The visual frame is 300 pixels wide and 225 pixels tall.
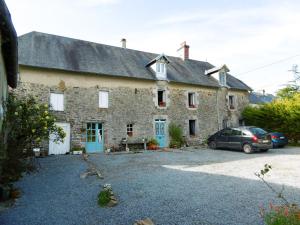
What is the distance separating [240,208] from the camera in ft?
16.0

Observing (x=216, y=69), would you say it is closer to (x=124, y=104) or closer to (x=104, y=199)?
(x=124, y=104)

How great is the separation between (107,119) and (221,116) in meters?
9.83

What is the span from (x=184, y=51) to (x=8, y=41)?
62.6 feet

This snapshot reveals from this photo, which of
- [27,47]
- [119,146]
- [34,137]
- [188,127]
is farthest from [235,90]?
[34,137]

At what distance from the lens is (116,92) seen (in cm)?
1662

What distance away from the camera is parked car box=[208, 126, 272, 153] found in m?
14.1

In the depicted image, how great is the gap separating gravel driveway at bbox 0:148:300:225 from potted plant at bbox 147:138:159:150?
7.40m

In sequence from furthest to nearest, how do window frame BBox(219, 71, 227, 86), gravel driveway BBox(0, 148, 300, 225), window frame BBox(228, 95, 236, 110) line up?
1. window frame BBox(228, 95, 236, 110)
2. window frame BBox(219, 71, 227, 86)
3. gravel driveway BBox(0, 148, 300, 225)

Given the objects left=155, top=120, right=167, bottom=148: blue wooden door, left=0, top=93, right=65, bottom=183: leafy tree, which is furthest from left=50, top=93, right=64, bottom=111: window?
left=155, top=120, right=167, bottom=148: blue wooden door

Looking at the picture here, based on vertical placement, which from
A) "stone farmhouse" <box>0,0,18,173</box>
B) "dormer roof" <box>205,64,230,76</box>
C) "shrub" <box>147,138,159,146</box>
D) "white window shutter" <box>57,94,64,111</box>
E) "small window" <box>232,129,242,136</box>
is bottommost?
"shrub" <box>147,138,159,146</box>

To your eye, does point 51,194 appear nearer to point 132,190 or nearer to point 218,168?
point 132,190

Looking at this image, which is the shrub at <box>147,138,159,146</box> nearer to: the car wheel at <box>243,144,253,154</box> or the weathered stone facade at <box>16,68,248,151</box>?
the weathered stone facade at <box>16,68,248,151</box>

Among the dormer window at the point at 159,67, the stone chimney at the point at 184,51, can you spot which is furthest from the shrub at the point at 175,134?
the stone chimney at the point at 184,51

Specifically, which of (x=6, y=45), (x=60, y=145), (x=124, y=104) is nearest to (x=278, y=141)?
(x=124, y=104)
